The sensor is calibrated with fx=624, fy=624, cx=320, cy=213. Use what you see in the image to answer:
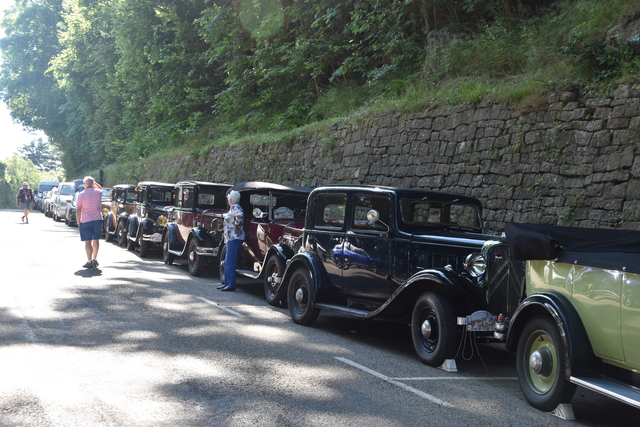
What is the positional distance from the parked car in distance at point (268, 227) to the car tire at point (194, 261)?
2.97 feet

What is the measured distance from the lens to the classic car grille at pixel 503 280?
6090 millimetres

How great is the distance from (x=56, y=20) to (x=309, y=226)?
6098cm

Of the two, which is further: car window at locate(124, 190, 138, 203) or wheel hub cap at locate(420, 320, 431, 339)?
car window at locate(124, 190, 138, 203)

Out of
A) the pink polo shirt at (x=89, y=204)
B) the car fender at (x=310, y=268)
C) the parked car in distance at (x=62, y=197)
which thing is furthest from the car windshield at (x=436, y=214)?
the parked car in distance at (x=62, y=197)

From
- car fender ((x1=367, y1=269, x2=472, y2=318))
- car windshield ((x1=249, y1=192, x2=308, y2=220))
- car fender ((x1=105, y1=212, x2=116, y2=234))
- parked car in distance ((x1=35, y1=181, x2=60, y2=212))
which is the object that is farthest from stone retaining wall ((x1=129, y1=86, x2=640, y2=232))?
parked car in distance ((x1=35, y1=181, x2=60, y2=212))

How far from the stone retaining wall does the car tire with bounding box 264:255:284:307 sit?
176 inches

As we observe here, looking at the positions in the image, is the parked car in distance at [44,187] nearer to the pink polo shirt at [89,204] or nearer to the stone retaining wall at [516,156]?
the stone retaining wall at [516,156]

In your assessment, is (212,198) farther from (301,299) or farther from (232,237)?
(301,299)

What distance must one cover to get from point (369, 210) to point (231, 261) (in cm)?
433

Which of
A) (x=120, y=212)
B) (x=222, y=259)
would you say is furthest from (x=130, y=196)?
(x=222, y=259)

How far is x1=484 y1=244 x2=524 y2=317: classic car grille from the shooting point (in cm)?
609

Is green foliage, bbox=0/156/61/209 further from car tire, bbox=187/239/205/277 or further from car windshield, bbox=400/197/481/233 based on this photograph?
car windshield, bbox=400/197/481/233

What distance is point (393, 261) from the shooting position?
24.1 feet

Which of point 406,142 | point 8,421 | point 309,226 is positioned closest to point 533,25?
point 406,142
